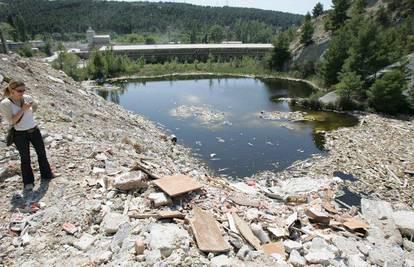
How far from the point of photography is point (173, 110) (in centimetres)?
3041

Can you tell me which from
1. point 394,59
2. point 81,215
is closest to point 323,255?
point 81,215

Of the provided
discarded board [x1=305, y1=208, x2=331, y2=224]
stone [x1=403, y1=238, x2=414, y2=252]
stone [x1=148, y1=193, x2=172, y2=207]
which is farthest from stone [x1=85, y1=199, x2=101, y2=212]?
stone [x1=403, y1=238, x2=414, y2=252]

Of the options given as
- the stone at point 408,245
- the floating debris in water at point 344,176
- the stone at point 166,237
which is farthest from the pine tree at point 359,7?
the stone at point 166,237

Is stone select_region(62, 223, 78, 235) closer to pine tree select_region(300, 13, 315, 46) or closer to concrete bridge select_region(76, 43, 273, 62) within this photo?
pine tree select_region(300, 13, 315, 46)

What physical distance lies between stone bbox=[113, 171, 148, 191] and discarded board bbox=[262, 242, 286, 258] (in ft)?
9.76

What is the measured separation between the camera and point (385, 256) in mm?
7316

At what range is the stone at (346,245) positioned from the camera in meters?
6.98

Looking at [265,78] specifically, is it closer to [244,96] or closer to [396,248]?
[244,96]

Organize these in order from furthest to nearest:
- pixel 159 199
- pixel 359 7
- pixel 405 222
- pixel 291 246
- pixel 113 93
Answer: pixel 359 7
pixel 113 93
pixel 405 222
pixel 159 199
pixel 291 246

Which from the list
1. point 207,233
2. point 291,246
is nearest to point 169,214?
point 207,233

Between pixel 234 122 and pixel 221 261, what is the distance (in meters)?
21.1

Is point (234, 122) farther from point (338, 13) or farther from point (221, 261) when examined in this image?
point (338, 13)

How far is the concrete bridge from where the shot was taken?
240 feet

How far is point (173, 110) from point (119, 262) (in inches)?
1008
